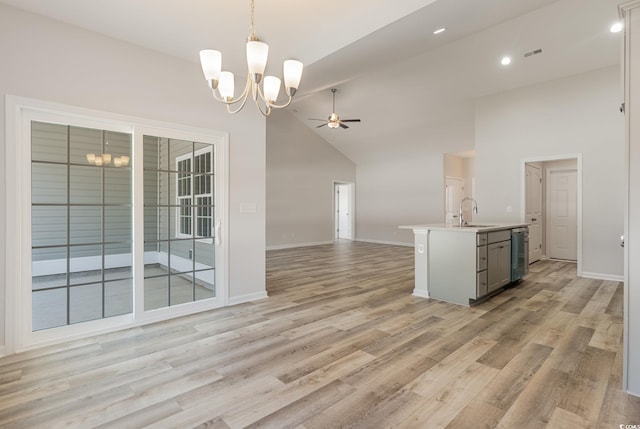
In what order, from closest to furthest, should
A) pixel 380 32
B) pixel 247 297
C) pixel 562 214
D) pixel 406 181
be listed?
pixel 380 32, pixel 247 297, pixel 562 214, pixel 406 181

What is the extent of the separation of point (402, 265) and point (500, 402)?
4.55 metres

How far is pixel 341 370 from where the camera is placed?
232 centimetres

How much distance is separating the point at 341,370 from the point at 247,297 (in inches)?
78.7

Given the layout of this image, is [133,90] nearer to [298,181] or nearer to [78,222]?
[78,222]

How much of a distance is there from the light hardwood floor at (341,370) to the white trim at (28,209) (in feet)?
0.52

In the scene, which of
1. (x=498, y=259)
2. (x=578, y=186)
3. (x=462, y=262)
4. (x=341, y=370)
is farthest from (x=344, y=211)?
(x=341, y=370)

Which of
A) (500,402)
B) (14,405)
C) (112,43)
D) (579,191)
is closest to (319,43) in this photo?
(112,43)

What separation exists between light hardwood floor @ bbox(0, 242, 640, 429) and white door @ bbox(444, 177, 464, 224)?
19.1 feet

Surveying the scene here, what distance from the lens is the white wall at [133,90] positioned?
102 inches

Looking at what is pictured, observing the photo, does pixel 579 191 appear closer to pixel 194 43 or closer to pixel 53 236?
pixel 194 43

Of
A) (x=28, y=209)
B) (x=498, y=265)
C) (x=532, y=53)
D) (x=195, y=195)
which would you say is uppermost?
(x=532, y=53)

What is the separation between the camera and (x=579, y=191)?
213 inches

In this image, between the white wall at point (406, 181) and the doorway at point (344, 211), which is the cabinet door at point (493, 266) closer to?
the white wall at point (406, 181)

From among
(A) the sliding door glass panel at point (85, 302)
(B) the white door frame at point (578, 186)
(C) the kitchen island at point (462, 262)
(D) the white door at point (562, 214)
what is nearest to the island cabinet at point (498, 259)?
(C) the kitchen island at point (462, 262)
